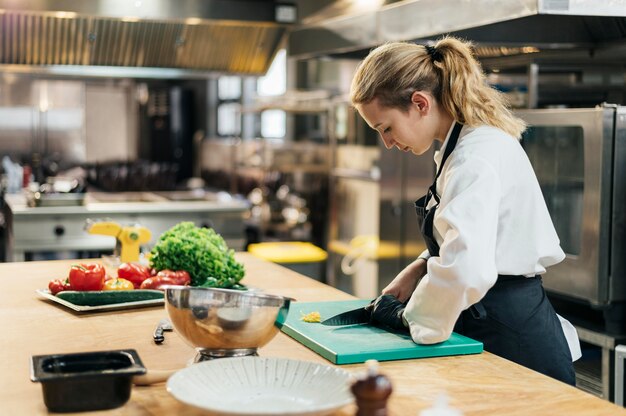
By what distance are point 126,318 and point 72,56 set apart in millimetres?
3707

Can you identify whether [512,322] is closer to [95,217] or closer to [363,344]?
[363,344]

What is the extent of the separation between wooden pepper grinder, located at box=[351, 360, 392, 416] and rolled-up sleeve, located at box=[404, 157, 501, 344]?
32.9 inches

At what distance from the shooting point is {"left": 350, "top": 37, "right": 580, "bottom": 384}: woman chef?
2154 millimetres

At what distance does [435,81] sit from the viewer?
235 centimetres

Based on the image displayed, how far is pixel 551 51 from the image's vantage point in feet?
13.9

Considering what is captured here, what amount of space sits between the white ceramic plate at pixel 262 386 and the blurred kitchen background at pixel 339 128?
153 centimetres

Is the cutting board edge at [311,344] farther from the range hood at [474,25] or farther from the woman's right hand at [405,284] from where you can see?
the range hood at [474,25]

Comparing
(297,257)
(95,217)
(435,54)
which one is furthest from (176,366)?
(297,257)

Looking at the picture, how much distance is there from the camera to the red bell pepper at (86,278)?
108 inches

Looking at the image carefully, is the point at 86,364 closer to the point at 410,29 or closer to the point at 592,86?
the point at 410,29

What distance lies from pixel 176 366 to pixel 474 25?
1620 mm

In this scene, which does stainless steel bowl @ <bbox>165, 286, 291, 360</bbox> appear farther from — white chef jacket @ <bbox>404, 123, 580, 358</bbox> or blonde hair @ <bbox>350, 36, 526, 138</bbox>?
blonde hair @ <bbox>350, 36, 526, 138</bbox>

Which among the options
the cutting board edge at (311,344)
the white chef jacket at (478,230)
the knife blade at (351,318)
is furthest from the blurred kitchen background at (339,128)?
the cutting board edge at (311,344)

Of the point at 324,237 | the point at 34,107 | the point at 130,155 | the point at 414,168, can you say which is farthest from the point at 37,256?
the point at 130,155
